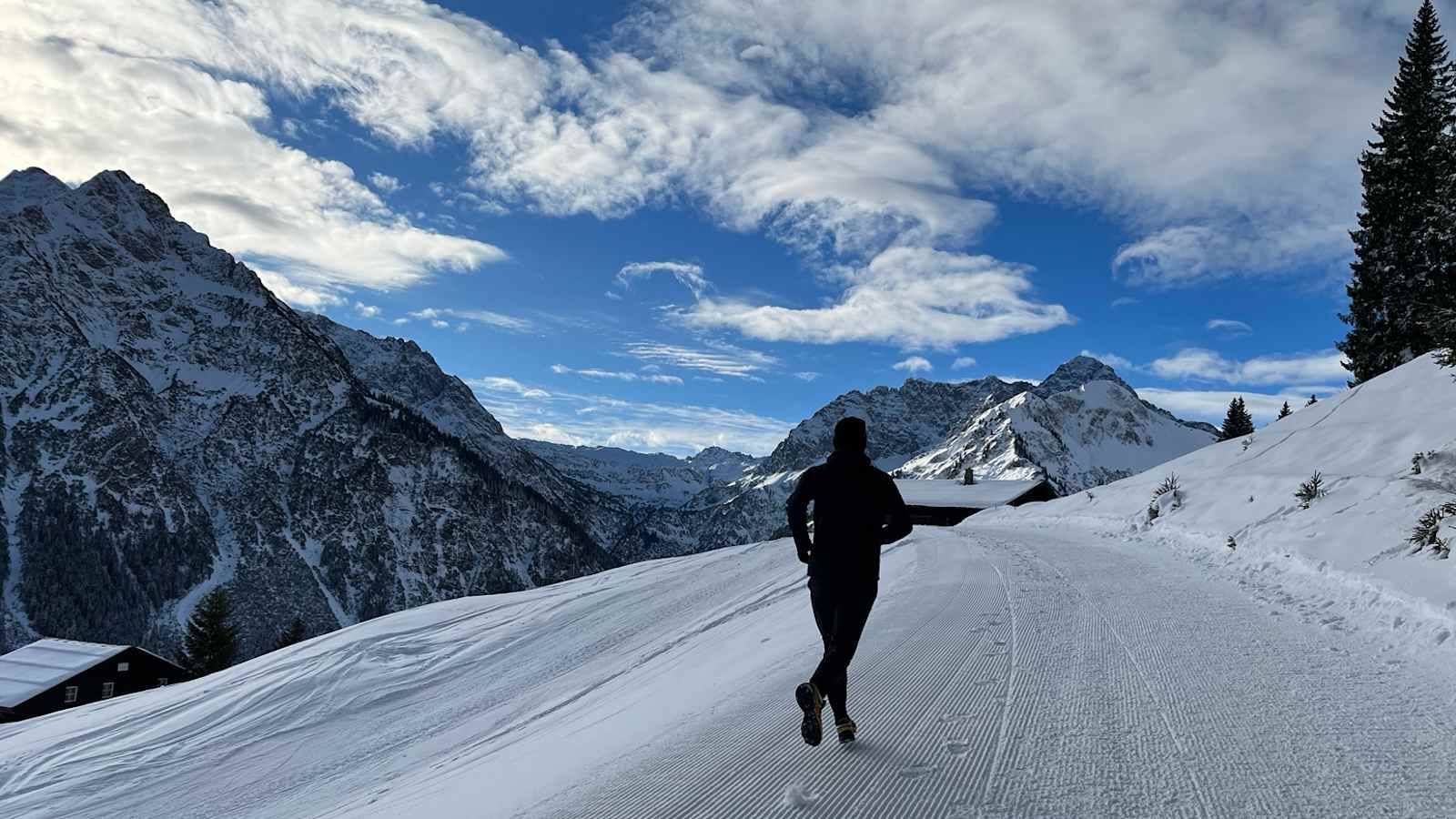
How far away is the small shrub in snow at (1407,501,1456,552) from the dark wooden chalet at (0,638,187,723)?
5443 cm

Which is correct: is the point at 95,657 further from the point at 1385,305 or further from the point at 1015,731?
the point at 1385,305

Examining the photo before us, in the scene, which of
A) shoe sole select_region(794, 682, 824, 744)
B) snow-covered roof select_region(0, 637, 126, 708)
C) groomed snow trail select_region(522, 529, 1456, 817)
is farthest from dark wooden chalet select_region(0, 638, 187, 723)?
shoe sole select_region(794, 682, 824, 744)

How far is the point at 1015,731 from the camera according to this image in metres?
4.90

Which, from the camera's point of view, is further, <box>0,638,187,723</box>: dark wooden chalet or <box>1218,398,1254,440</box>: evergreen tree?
<box>1218,398,1254,440</box>: evergreen tree

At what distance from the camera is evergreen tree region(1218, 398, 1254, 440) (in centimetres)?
7144

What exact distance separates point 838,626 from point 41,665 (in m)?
63.8

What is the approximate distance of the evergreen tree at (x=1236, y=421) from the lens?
71438 millimetres

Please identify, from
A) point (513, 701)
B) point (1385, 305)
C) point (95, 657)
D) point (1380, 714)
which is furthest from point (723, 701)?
point (95, 657)

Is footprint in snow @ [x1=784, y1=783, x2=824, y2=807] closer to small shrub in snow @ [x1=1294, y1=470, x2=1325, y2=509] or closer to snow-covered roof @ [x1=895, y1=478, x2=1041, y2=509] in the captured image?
small shrub in snow @ [x1=1294, y1=470, x2=1325, y2=509]

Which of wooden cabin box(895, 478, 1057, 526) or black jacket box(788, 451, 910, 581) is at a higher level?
black jacket box(788, 451, 910, 581)

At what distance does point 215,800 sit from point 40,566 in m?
248

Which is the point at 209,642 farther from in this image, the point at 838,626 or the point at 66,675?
the point at 838,626

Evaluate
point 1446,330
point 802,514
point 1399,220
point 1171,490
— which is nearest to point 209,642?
point 1171,490

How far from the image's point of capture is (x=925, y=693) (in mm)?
5910
